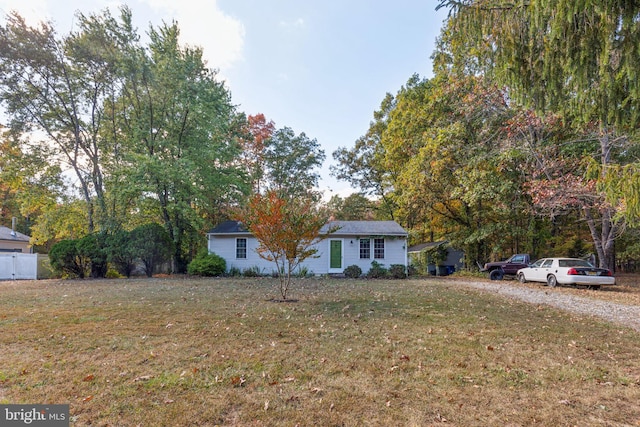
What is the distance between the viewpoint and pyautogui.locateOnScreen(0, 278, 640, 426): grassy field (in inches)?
111

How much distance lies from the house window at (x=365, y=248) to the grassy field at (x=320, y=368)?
10626mm

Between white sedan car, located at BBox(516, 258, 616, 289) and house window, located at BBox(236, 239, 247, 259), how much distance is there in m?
14.2

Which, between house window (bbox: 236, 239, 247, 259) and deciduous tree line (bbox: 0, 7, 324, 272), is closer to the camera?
deciduous tree line (bbox: 0, 7, 324, 272)

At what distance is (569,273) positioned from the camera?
39.1 ft

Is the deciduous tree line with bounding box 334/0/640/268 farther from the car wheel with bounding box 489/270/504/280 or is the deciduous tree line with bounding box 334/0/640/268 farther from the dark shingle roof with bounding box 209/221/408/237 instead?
the dark shingle roof with bounding box 209/221/408/237

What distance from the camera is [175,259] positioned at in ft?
60.3

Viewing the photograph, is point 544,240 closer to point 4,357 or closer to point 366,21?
point 366,21

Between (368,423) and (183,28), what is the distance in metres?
21.8

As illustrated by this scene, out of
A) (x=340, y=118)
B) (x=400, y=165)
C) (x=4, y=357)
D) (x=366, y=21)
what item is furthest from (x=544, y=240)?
(x=4, y=357)

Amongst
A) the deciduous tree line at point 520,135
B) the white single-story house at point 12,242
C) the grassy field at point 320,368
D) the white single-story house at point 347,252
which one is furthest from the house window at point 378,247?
the white single-story house at point 12,242

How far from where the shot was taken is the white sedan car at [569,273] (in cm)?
1159

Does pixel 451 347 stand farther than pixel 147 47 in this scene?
No

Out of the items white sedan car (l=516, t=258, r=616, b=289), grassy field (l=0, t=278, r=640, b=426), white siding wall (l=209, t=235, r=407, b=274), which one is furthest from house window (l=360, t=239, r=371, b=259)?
grassy field (l=0, t=278, r=640, b=426)

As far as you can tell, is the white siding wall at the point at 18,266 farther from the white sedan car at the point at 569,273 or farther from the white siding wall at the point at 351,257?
the white sedan car at the point at 569,273
